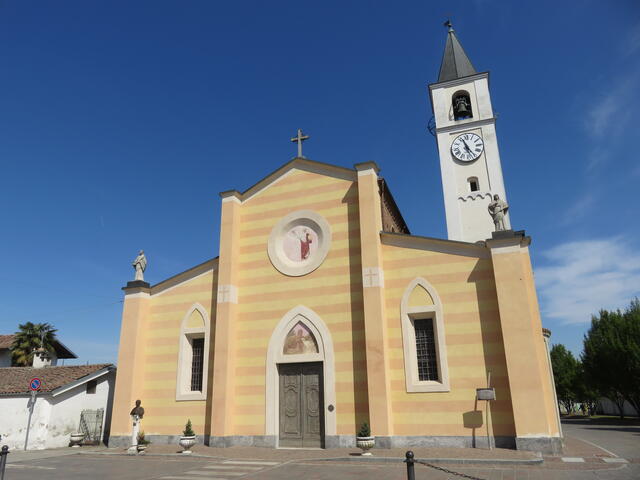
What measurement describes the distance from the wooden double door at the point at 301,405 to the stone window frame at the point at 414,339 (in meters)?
3.14

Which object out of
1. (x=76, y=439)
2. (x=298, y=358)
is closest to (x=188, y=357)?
(x=298, y=358)

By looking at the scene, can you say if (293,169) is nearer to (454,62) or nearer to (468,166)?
(468,166)

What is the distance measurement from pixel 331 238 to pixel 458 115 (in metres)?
17.7

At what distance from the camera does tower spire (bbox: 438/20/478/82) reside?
29953 mm

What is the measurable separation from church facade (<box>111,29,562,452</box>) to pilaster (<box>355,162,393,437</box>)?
4 centimetres

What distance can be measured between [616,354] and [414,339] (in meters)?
23.2

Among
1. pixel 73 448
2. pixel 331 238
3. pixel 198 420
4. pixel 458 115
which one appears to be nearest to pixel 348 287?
pixel 331 238

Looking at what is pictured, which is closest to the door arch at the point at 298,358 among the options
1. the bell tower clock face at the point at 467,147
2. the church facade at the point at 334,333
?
the church facade at the point at 334,333

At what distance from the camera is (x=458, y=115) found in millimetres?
28938

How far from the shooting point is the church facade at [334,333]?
508 inches

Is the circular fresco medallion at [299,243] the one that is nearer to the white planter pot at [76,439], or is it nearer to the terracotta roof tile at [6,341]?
the white planter pot at [76,439]

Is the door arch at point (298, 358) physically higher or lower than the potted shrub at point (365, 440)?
higher

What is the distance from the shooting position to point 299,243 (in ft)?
54.9

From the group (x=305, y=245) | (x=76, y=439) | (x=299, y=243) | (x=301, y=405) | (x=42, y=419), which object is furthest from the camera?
(x=76, y=439)
